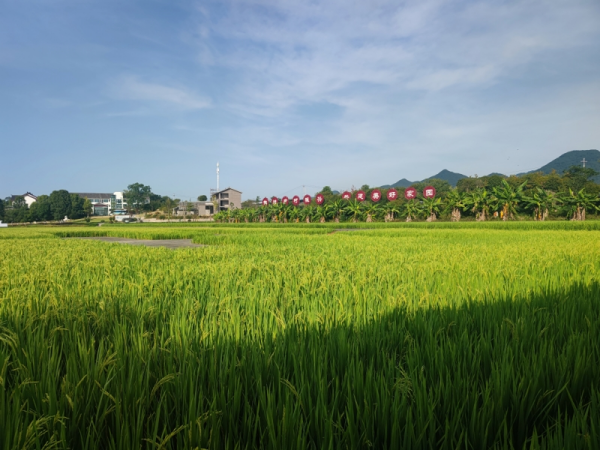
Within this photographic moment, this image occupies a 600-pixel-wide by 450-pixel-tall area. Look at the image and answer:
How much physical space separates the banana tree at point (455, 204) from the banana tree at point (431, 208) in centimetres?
123

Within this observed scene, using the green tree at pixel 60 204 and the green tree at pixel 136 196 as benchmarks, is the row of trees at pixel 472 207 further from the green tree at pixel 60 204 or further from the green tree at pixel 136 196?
the green tree at pixel 136 196

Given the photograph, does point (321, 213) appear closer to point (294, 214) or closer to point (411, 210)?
point (294, 214)

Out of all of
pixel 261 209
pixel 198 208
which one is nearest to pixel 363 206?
pixel 261 209

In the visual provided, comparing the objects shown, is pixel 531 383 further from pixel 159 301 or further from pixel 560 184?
pixel 560 184

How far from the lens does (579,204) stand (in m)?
28.6

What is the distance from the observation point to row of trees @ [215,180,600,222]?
28.8 metres

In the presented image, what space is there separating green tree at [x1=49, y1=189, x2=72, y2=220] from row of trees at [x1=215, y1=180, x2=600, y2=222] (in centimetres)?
5614

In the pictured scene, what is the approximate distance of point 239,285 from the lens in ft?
10.3

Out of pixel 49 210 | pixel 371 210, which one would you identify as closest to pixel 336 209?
pixel 371 210

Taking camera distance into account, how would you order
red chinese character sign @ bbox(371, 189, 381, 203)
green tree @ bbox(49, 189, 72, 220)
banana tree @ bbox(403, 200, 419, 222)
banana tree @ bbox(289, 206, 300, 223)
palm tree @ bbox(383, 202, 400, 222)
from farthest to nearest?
green tree @ bbox(49, 189, 72, 220)
banana tree @ bbox(289, 206, 300, 223)
red chinese character sign @ bbox(371, 189, 381, 203)
palm tree @ bbox(383, 202, 400, 222)
banana tree @ bbox(403, 200, 419, 222)

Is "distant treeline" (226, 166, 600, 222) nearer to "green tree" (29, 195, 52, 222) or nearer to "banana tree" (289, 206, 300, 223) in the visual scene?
"banana tree" (289, 206, 300, 223)

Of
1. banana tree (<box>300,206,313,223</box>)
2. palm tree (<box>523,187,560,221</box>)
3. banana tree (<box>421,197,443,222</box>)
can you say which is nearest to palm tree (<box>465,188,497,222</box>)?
palm tree (<box>523,187,560,221</box>)

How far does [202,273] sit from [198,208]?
97.4m

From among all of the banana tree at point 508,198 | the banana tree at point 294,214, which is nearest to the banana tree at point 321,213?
the banana tree at point 294,214
